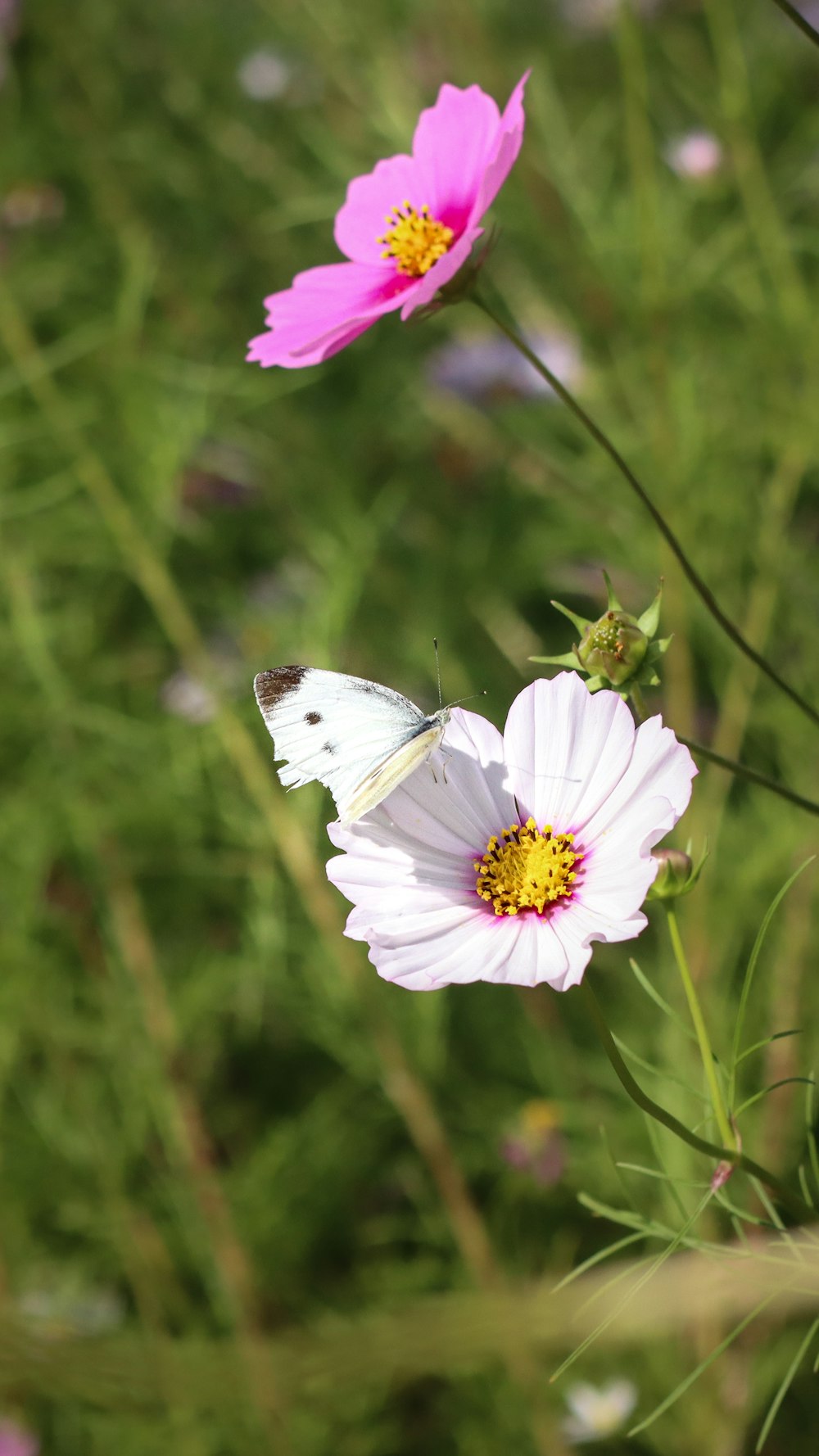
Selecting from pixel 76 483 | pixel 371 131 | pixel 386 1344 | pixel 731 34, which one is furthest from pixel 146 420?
pixel 386 1344

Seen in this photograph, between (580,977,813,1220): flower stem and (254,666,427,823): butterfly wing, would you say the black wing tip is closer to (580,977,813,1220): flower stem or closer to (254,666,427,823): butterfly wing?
(254,666,427,823): butterfly wing

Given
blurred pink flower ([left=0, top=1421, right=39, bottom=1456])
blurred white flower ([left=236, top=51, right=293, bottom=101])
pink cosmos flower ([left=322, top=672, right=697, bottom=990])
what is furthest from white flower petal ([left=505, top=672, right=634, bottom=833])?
blurred white flower ([left=236, top=51, right=293, bottom=101])

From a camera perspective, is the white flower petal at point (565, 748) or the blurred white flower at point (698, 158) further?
the blurred white flower at point (698, 158)

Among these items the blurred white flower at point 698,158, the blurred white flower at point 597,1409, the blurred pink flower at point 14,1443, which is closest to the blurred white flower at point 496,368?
the blurred white flower at point 698,158

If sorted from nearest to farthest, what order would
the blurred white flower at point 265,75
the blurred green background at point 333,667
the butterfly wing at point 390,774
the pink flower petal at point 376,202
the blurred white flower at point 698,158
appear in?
the butterfly wing at point 390,774
the pink flower petal at point 376,202
the blurred green background at point 333,667
the blurred white flower at point 698,158
the blurred white flower at point 265,75

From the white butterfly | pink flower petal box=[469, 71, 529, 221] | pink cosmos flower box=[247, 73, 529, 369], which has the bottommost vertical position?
the white butterfly

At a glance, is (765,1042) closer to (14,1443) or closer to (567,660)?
(567,660)

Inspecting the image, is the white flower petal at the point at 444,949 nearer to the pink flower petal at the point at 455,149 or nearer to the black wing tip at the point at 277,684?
the black wing tip at the point at 277,684
